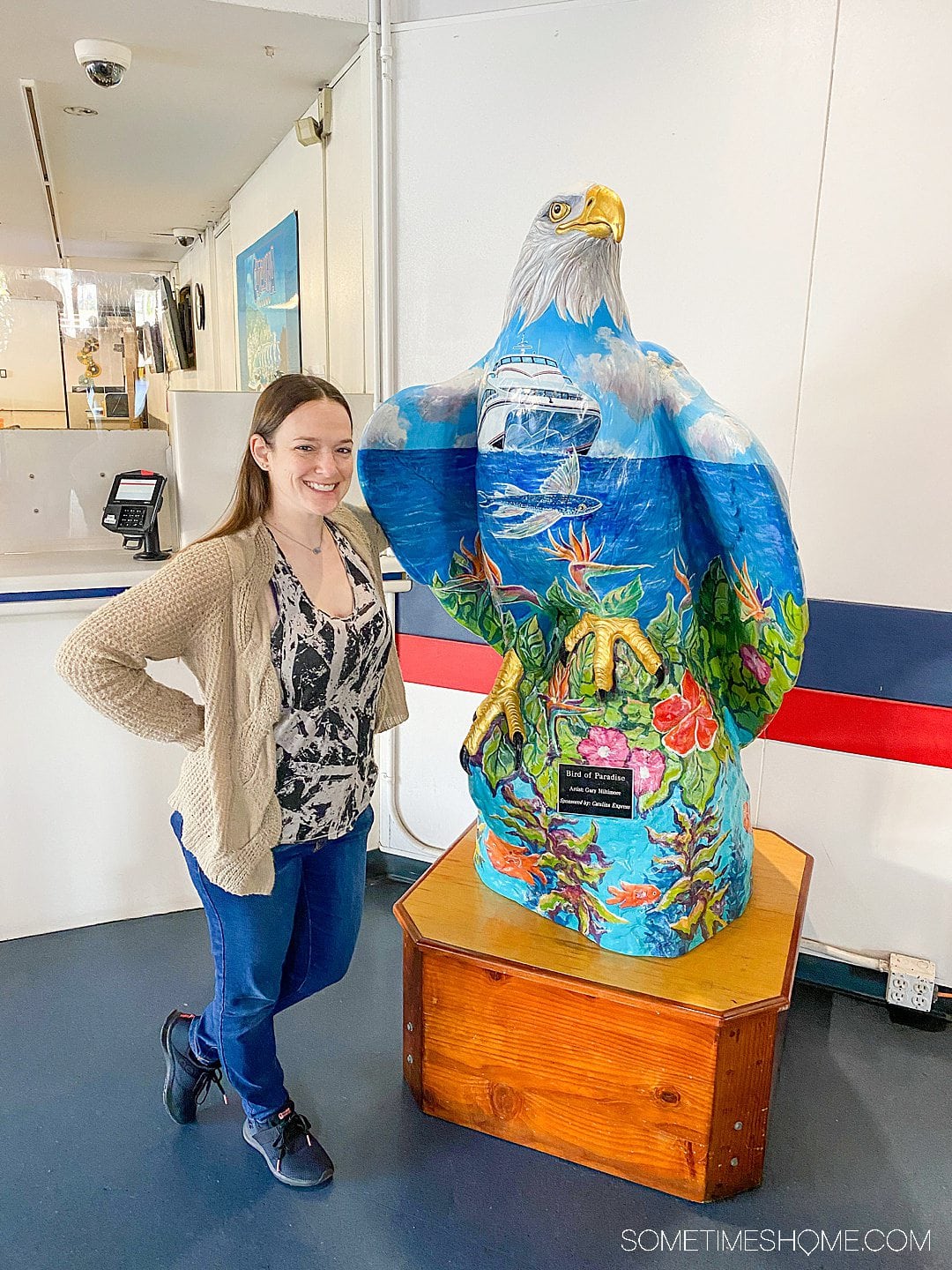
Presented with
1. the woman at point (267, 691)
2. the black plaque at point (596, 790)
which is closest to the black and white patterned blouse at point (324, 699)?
the woman at point (267, 691)

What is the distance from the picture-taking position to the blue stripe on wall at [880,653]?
1.98 meters

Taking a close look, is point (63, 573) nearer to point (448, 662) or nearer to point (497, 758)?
point (448, 662)

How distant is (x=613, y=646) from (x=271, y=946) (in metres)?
0.74

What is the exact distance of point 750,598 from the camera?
4.91 ft

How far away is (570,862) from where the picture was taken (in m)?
1.67

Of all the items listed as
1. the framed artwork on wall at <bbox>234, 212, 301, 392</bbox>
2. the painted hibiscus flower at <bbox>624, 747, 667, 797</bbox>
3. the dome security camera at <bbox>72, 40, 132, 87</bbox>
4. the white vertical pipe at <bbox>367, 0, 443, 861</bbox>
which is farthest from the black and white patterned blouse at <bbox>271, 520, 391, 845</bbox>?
the framed artwork on wall at <bbox>234, 212, 301, 392</bbox>

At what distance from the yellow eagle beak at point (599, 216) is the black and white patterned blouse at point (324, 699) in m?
0.62

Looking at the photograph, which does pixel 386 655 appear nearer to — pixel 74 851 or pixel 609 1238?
pixel 609 1238

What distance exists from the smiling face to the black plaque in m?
0.62

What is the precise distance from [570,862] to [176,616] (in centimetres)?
82

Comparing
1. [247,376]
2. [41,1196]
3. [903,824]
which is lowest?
[41,1196]

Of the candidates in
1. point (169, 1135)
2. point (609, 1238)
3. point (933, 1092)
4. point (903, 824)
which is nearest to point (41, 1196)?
point (169, 1135)

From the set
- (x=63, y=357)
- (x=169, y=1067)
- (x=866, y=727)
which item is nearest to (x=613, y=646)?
(x=866, y=727)

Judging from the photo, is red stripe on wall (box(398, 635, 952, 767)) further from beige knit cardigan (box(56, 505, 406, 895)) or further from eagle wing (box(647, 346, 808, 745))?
beige knit cardigan (box(56, 505, 406, 895))
